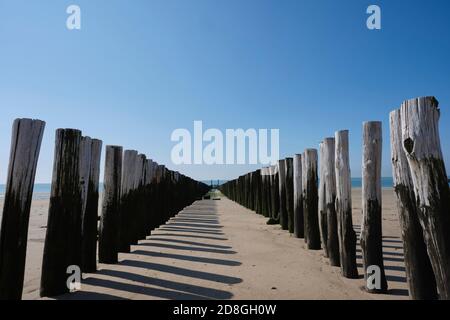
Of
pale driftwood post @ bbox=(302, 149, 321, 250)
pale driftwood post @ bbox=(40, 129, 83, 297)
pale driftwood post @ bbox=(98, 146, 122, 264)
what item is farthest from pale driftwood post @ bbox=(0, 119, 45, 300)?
pale driftwood post @ bbox=(302, 149, 321, 250)

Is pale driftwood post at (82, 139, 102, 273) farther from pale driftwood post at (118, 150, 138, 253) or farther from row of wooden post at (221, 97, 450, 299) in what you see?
row of wooden post at (221, 97, 450, 299)

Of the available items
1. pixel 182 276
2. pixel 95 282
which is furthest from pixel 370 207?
pixel 95 282

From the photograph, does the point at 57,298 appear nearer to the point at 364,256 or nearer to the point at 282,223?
the point at 364,256

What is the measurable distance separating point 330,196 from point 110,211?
3.28m

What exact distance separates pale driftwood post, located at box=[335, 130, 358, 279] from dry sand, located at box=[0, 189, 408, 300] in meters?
0.19

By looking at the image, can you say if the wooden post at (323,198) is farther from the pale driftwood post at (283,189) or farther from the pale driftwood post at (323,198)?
the pale driftwood post at (283,189)

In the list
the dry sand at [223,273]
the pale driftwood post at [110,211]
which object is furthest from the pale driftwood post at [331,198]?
the pale driftwood post at [110,211]

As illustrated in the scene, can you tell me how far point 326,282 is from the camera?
13.8 feet

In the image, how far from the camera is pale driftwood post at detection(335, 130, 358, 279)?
173 inches

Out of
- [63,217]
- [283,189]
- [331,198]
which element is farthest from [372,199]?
[283,189]

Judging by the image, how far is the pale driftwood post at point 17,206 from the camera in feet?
10.6

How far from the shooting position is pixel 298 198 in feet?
23.7

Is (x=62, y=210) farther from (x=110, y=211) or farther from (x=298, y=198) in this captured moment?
(x=298, y=198)
